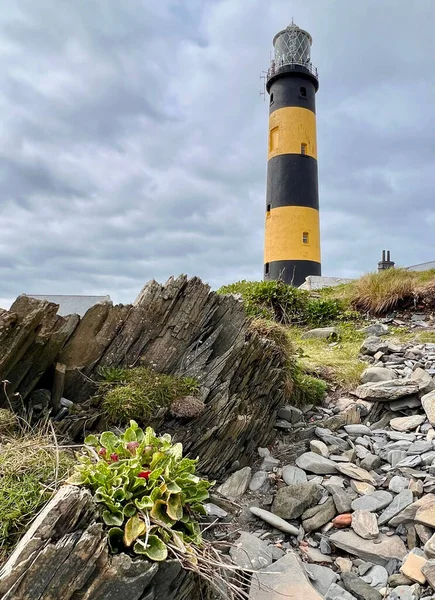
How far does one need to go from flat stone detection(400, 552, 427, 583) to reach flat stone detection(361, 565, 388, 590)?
166 mm

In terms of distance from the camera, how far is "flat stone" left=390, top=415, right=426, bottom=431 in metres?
6.37

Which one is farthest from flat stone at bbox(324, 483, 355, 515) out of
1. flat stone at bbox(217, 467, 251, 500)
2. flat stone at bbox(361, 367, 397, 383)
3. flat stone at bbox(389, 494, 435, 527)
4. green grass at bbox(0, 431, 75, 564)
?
flat stone at bbox(361, 367, 397, 383)

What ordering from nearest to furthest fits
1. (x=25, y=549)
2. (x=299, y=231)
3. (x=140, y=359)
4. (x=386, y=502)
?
(x=25, y=549) < (x=386, y=502) < (x=140, y=359) < (x=299, y=231)

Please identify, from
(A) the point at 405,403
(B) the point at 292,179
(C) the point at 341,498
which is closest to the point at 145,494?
(C) the point at 341,498

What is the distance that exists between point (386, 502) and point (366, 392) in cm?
252

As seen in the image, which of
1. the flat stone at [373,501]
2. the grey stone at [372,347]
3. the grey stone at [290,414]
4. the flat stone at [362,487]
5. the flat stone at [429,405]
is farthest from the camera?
the grey stone at [372,347]

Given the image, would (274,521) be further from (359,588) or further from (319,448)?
(319,448)

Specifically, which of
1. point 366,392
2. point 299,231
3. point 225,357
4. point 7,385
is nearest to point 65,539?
point 7,385

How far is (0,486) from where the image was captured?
2.76 meters

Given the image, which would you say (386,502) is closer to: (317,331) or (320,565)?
(320,565)

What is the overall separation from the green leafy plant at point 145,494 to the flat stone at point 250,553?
1.07 meters

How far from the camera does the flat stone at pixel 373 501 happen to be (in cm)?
470

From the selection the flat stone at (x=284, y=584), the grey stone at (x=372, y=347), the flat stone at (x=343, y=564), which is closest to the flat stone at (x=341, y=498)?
the flat stone at (x=343, y=564)

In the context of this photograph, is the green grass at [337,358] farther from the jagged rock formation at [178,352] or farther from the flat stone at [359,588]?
the flat stone at [359,588]
